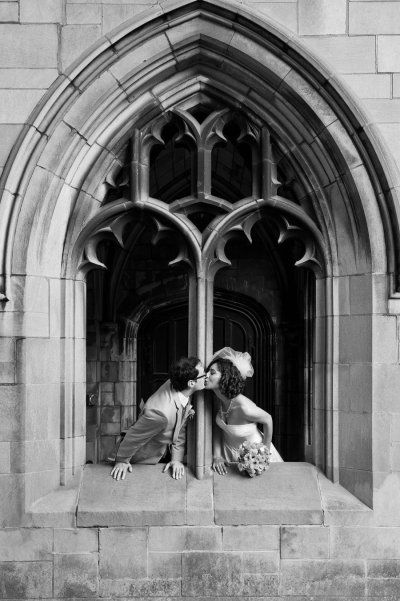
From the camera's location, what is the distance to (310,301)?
621 centimetres

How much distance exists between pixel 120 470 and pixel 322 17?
3.16 m

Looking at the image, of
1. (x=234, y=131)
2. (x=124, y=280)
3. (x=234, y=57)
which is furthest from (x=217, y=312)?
(x=234, y=57)

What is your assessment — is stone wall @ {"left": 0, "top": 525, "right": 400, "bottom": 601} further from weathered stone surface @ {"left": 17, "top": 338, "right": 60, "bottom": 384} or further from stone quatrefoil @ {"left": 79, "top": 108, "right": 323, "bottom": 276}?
stone quatrefoil @ {"left": 79, "top": 108, "right": 323, "bottom": 276}

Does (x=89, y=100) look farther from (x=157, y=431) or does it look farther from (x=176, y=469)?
(x=176, y=469)

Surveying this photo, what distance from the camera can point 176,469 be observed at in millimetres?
4469

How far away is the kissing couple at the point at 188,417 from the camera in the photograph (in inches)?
174

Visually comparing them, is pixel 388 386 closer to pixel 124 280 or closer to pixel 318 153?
pixel 318 153

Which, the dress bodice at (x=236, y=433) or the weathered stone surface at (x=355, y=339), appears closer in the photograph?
the weathered stone surface at (x=355, y=339)

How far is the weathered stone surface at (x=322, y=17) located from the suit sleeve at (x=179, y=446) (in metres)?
2.66

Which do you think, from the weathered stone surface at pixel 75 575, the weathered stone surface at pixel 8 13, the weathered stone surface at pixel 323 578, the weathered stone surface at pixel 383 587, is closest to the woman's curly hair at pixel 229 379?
the weathered stone surface at pixel 323 578

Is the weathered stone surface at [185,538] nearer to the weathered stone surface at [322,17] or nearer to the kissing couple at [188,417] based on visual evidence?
the kissing couple at [188,417]

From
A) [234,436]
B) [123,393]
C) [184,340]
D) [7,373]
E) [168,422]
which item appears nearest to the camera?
[7,373]

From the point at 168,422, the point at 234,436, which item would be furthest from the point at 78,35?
the point at 234,436

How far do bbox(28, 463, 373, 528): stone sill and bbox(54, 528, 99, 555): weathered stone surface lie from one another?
0.04m
